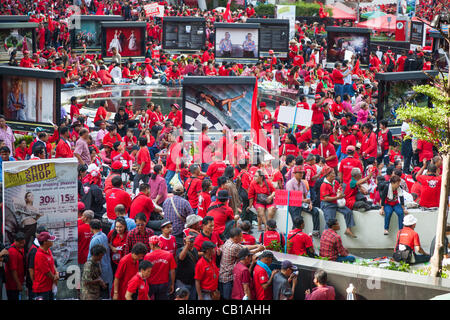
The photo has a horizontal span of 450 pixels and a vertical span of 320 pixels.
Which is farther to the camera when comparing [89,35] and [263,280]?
[89,35]

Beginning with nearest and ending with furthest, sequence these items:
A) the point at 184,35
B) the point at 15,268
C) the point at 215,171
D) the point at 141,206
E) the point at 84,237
Result: the point at 15,268, the point at 84,237, the point at 141,206, the point at 215,171, the point at 184,35

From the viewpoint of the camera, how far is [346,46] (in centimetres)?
3072

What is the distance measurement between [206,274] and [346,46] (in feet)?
74.7

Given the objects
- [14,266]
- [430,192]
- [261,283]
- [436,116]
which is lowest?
[261,283]

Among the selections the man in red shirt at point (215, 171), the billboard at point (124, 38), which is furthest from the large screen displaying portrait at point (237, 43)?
the man in red shirt at point (215, 171)

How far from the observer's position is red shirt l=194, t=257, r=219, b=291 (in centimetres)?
956

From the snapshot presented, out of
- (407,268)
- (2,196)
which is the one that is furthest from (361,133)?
(2,196)

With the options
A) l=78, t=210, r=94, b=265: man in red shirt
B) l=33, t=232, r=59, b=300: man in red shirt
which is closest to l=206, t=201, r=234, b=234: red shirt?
l=78, t=210, r=94, b=265: man in red shirt

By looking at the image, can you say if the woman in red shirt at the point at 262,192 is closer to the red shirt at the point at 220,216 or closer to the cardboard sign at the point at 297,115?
the red shirt at the point at 220,216

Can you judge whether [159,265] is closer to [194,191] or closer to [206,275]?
[206,275]

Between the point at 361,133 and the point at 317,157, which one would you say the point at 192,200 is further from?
the point at 361,133

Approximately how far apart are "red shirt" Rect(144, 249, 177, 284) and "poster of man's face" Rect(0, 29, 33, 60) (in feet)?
72.3

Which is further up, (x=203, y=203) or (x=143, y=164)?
(x=143, y=164)

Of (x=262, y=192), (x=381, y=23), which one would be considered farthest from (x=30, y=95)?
(x=381, y=23)
